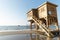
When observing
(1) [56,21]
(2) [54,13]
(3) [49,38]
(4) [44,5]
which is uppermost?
(4) [44,5]

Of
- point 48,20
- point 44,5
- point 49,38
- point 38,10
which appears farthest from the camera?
point 38,10

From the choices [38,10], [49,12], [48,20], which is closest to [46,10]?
[49,12]

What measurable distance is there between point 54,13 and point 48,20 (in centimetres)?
241

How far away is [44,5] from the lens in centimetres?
1831

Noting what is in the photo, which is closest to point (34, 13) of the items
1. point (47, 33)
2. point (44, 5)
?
point (44, 5)

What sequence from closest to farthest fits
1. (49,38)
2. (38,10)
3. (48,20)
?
(49,38), (48,20), (38,10)

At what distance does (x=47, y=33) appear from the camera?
13.2 m

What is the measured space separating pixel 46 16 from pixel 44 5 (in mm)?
2181

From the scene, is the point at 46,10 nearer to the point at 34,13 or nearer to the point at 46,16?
the point at 46,16

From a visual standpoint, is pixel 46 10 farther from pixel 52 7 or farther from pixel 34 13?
pixel 34 13

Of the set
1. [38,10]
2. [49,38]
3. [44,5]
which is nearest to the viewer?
[49,38]

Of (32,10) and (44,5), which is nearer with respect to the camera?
(44,5)

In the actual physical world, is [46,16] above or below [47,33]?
above

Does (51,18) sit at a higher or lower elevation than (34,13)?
lower
